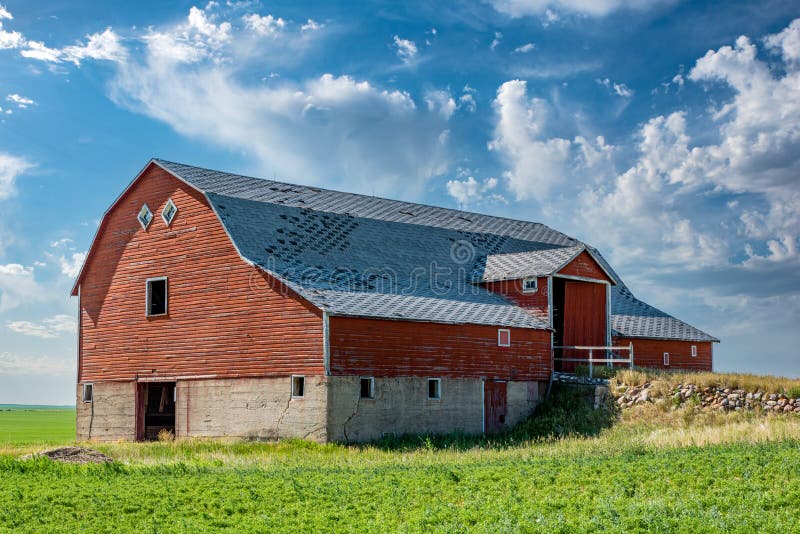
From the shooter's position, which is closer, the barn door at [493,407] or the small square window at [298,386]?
the small square window at [298,386]

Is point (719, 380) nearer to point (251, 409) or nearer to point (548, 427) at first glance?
point (548, 427)

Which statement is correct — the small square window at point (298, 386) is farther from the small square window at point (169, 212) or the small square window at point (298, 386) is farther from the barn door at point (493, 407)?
the small square window at point (169, 212)

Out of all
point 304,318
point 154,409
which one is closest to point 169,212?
point 154,409

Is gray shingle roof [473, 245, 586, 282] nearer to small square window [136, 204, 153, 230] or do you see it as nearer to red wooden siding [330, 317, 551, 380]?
red wooden siding [330, 317, 551, 380]

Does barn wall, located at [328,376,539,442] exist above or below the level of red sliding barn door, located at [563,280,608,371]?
below

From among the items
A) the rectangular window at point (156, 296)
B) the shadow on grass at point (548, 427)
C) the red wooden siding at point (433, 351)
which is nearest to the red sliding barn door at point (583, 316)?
the red wooden siding at point (433, 351)

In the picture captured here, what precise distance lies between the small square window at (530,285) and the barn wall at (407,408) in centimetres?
447

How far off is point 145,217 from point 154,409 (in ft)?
25.5

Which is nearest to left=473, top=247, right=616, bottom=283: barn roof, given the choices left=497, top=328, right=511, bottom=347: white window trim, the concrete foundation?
left=497, top=328, right=511, bottom=347: white window trim

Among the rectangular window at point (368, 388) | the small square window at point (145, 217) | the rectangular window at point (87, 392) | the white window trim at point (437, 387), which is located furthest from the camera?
the rectangular window at point (87, 392)

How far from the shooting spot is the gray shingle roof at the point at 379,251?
3181 cm

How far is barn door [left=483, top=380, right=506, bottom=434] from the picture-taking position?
109 feet

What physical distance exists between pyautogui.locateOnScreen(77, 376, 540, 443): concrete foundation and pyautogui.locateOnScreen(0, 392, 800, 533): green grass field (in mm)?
3062

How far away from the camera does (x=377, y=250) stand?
3722 cm
